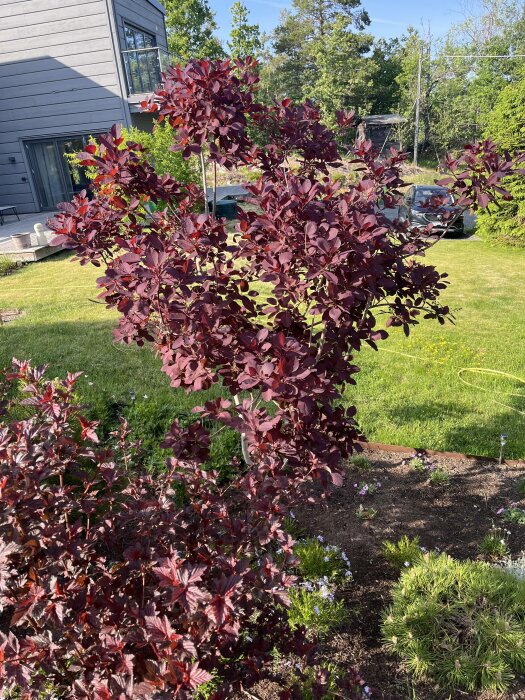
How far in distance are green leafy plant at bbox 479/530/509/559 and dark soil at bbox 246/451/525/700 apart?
64 mm

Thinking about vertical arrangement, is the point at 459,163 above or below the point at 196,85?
below

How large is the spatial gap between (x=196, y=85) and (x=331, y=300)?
1.32 metres

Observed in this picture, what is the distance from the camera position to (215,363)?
7.68ft

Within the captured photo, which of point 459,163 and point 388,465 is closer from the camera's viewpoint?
point 459,163

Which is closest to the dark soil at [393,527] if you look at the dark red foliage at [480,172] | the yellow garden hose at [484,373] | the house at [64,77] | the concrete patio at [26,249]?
the yellow garden hose at [484,373]

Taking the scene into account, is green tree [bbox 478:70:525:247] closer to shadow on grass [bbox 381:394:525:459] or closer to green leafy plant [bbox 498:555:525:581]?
shadow on grass [bbox 381:394:525:459]

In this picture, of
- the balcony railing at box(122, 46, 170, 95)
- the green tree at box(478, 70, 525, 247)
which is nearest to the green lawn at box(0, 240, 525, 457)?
the green tree at box(478, 70, 525, 247)

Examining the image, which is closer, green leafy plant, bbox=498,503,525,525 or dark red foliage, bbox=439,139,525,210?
dark red foliage, bbox=439,139,525,210

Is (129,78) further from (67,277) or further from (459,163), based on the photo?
(459,163)

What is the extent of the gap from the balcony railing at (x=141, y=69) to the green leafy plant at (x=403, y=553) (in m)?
15.0

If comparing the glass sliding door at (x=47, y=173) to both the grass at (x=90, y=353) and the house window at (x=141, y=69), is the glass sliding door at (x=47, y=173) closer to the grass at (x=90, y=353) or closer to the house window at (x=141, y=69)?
the house window at (x=141, y=69)

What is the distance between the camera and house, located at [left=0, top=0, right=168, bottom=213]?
551 inches

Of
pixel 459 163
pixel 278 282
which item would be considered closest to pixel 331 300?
pixel 278 282

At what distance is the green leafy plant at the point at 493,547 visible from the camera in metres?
2.83
